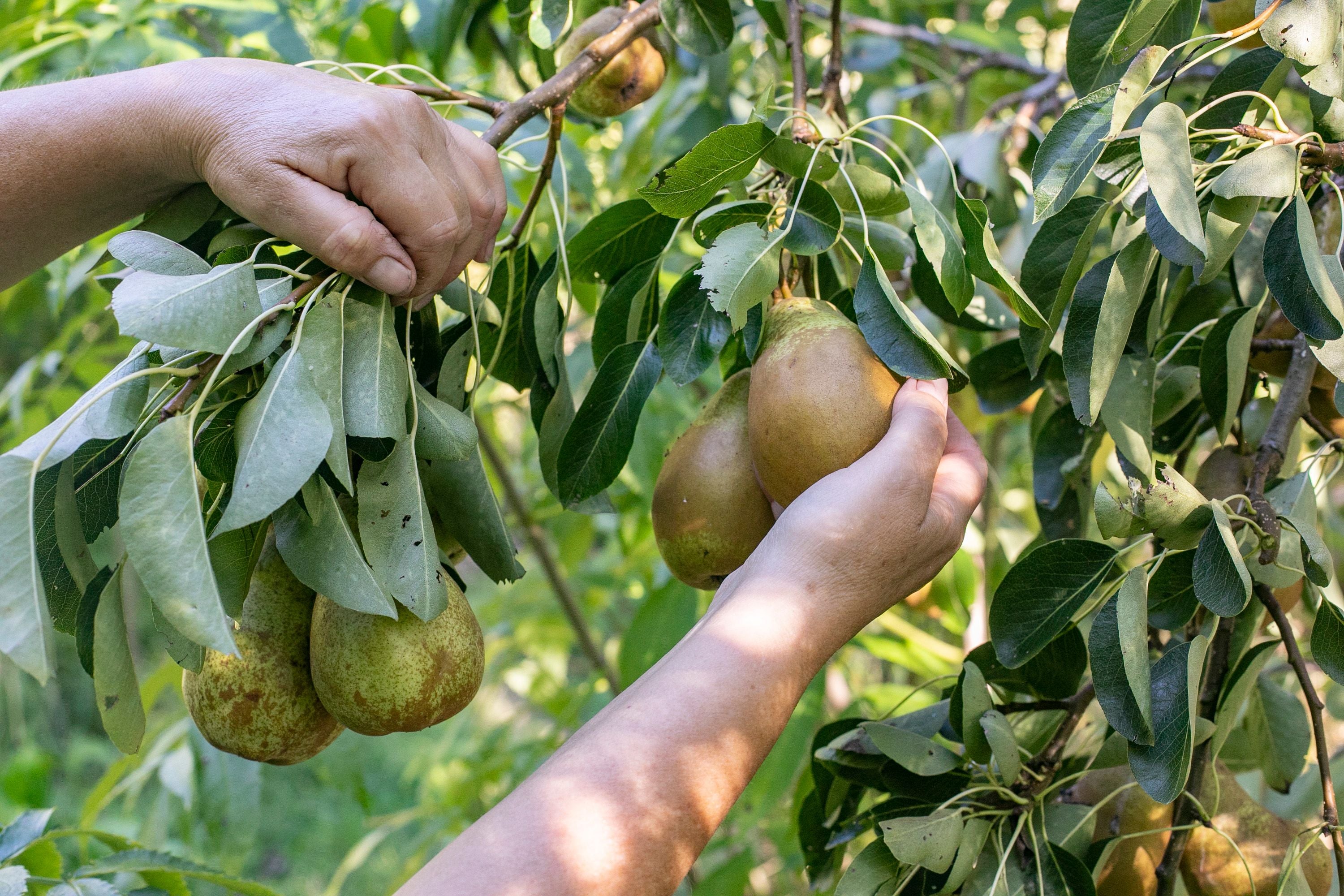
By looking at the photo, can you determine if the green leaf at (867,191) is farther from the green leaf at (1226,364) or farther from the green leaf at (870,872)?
the green leaf at (870,872)

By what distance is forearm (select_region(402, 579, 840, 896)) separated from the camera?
2.18 feet

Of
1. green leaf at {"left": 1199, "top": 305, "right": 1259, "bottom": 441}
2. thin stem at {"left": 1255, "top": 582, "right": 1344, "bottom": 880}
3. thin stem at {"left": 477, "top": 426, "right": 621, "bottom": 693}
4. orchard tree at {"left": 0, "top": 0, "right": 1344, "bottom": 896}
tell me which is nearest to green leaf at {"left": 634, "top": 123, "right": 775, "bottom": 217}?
orchard tree at {"left": 0, "top": 0, "right": 1344, "bottom": 896}

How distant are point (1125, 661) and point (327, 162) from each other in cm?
71

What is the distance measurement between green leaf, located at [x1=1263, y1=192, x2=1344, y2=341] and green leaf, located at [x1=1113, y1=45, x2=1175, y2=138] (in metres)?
0.15

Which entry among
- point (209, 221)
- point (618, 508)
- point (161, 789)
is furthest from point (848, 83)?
point (161, 789)

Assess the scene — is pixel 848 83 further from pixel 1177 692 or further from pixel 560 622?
pixel 1177 692

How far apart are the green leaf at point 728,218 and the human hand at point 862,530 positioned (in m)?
0.21

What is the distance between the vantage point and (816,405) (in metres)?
0.83

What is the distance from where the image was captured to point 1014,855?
93 centimetres

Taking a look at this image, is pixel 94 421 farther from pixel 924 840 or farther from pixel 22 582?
pixel 924 840

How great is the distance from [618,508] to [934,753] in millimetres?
1076

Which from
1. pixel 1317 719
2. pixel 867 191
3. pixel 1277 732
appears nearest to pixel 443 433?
pixel 867 191

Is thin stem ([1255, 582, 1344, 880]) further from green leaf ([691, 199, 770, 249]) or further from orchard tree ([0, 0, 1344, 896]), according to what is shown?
green leaf ([691, 199, 770, 249])

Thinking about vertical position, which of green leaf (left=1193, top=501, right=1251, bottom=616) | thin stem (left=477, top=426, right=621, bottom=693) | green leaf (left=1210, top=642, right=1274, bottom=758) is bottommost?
thin stem (left=477, top=426, right=621, bottom=693)
